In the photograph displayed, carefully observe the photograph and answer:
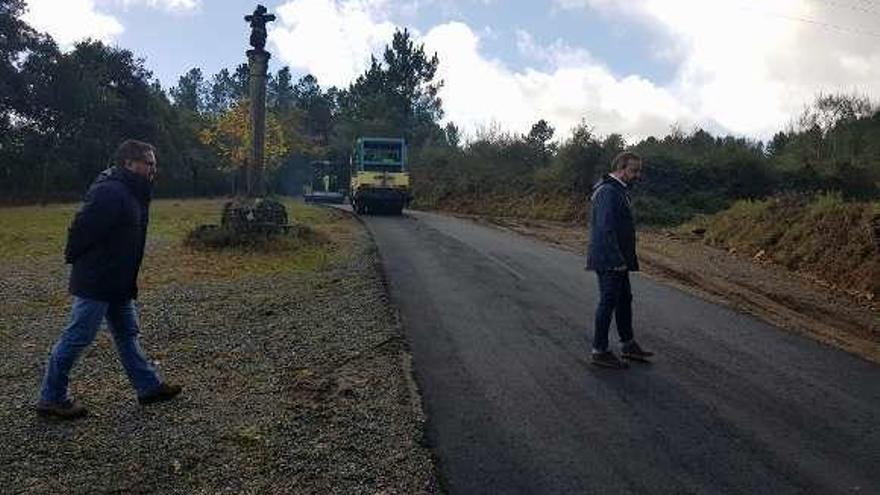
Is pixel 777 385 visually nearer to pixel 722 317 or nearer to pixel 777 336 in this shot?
pixel 777 336

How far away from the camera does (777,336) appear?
31.1ft

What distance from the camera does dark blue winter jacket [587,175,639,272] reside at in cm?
770

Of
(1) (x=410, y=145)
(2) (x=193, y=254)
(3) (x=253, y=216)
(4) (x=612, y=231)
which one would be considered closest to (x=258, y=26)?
(3) (x=253, y=216)

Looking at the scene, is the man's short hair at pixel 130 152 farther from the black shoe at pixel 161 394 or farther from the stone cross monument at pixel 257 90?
the stone cross monument at pixel 257 90

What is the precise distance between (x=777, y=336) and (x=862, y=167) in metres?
23.5

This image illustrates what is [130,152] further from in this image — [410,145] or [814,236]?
[410,145]

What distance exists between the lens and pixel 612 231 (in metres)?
7.71

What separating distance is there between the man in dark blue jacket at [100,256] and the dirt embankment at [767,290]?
7260 mm

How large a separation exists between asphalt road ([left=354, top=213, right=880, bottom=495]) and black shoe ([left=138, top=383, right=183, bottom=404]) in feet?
6.42

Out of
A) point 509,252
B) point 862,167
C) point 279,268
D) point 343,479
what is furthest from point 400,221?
point 343,479

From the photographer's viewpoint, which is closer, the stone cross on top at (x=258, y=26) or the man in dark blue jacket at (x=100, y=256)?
the man in dark blue jacket at (x=100, y=256)

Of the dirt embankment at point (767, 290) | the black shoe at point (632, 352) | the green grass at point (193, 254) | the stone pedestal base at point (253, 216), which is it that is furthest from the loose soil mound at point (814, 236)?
the stone pedestal base at point (253, 216)

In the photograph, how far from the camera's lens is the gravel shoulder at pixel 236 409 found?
16.5 ft

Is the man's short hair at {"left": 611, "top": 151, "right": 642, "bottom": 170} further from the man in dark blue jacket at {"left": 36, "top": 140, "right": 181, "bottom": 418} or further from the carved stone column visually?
the carved stone column
